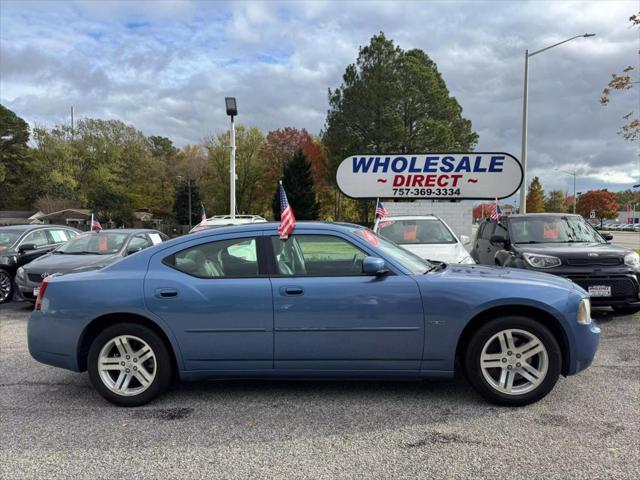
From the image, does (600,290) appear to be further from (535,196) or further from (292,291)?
(535,196)

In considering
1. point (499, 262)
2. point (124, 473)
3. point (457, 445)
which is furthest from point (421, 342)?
point (499, 262)

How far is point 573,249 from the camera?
7.19 meters

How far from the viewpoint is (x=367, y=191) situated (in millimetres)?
16141

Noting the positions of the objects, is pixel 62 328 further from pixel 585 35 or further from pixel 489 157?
pixel 585 35

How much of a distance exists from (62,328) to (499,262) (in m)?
6.77

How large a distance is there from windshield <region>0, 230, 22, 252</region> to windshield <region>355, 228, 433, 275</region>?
29.3 feet

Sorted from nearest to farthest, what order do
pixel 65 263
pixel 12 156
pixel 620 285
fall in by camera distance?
pixel 620 285
pixel 65 263
pixel 12 156

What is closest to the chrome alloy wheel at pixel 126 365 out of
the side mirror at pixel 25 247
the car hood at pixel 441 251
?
the car hood at pixel 441 251

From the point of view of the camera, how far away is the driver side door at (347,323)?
152 inches

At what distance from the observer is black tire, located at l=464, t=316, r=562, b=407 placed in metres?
3.86

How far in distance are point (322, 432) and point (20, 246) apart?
30.1 ft

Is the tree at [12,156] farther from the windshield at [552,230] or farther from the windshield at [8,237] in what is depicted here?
the windshield at [552,230]

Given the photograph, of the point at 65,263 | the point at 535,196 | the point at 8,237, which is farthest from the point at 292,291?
the point at 535,196

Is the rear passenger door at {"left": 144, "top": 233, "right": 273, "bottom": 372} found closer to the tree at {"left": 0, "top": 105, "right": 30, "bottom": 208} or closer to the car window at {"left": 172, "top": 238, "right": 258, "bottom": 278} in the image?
the car window at {"left": 172, "top": 238, "right": 258, "bottom": 278}
